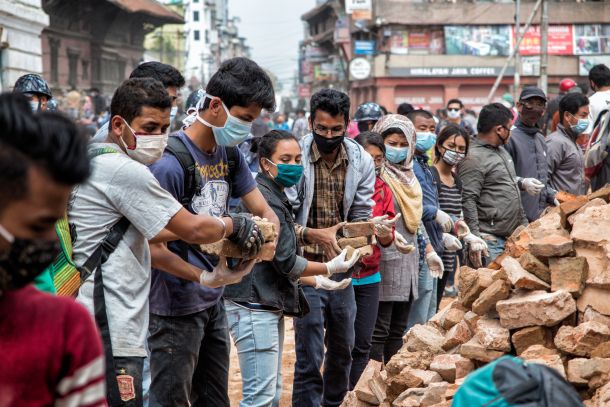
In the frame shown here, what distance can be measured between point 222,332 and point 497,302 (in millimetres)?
1610

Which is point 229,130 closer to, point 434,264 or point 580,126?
point 434,264

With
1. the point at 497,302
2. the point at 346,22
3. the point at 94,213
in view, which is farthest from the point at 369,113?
the point at 346,22

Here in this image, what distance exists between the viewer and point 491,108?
8.19 m

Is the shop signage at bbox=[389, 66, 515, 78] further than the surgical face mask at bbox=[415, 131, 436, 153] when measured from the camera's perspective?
Yes

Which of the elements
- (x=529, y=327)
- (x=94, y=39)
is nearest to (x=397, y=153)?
(x=529, y=327)

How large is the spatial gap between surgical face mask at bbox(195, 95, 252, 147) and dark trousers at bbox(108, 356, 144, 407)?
117cm

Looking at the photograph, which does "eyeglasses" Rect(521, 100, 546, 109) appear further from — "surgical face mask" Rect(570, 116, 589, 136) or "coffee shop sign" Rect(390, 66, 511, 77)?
"coffee shop sign" Rect(390, 66, 511, 77)

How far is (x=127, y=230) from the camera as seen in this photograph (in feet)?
12.3

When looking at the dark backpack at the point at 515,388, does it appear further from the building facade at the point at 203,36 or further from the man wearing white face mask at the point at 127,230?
the building facade at the point at 203,36

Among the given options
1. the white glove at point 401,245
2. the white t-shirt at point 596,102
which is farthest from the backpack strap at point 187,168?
the white t-shirt at point 596,102

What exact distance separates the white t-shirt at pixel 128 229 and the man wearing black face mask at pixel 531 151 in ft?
17.9

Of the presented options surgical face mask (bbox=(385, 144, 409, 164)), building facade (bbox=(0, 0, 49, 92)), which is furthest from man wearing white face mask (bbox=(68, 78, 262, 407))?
building facade (bbox=(0, 0, 49, 92))

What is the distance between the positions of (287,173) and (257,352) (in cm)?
99

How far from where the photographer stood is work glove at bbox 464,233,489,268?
294 inches
